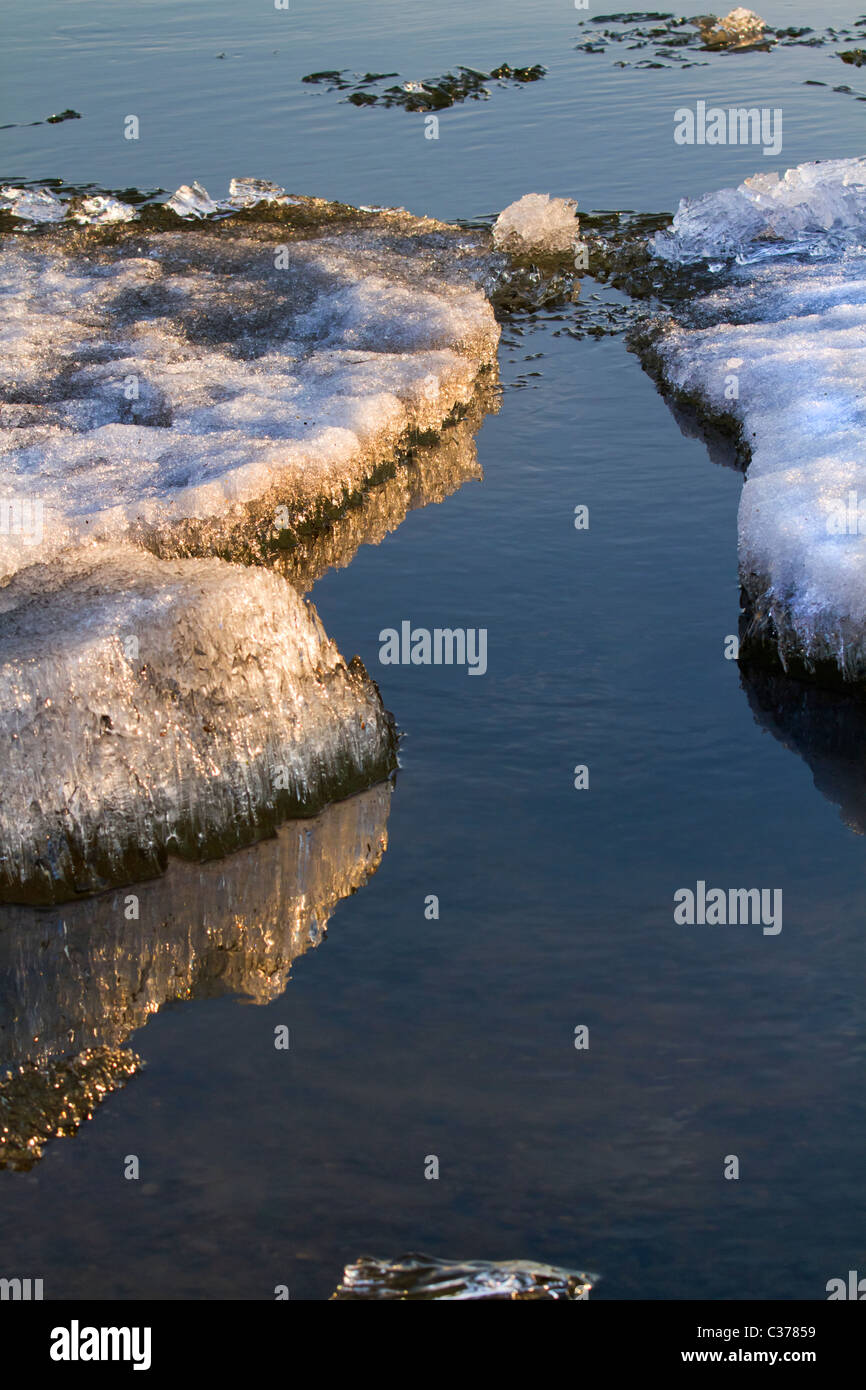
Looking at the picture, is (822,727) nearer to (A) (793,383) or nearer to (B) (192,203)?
(A) (793,383)

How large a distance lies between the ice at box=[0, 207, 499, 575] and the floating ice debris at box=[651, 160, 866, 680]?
2.36 meters

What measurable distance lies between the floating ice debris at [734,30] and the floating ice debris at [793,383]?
399 inches

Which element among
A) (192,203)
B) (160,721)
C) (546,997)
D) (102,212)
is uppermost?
(192,203)

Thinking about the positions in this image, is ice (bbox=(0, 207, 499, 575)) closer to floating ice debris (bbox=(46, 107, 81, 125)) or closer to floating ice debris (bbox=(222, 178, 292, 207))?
floating ice debris (bbox=(222, 178, 292, 207))

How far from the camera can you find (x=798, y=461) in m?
10.3

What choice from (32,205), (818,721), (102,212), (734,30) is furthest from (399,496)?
(734,30)

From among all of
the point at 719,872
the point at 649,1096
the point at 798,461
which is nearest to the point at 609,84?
the point at 798,461

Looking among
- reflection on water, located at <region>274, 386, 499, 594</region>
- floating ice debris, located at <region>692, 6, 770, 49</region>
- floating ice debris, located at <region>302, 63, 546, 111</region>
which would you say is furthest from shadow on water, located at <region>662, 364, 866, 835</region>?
floating ice debris, located at <region>692, 6, 770, 49</region>

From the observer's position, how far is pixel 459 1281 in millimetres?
5184

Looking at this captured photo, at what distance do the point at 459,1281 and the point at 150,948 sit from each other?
239cm

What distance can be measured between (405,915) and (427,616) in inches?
116

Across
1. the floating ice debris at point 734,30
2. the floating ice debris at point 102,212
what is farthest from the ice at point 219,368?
the floating ice debris at point 734,30

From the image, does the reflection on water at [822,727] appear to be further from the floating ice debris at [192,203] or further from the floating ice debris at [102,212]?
the floating ice debris at [102,212]
